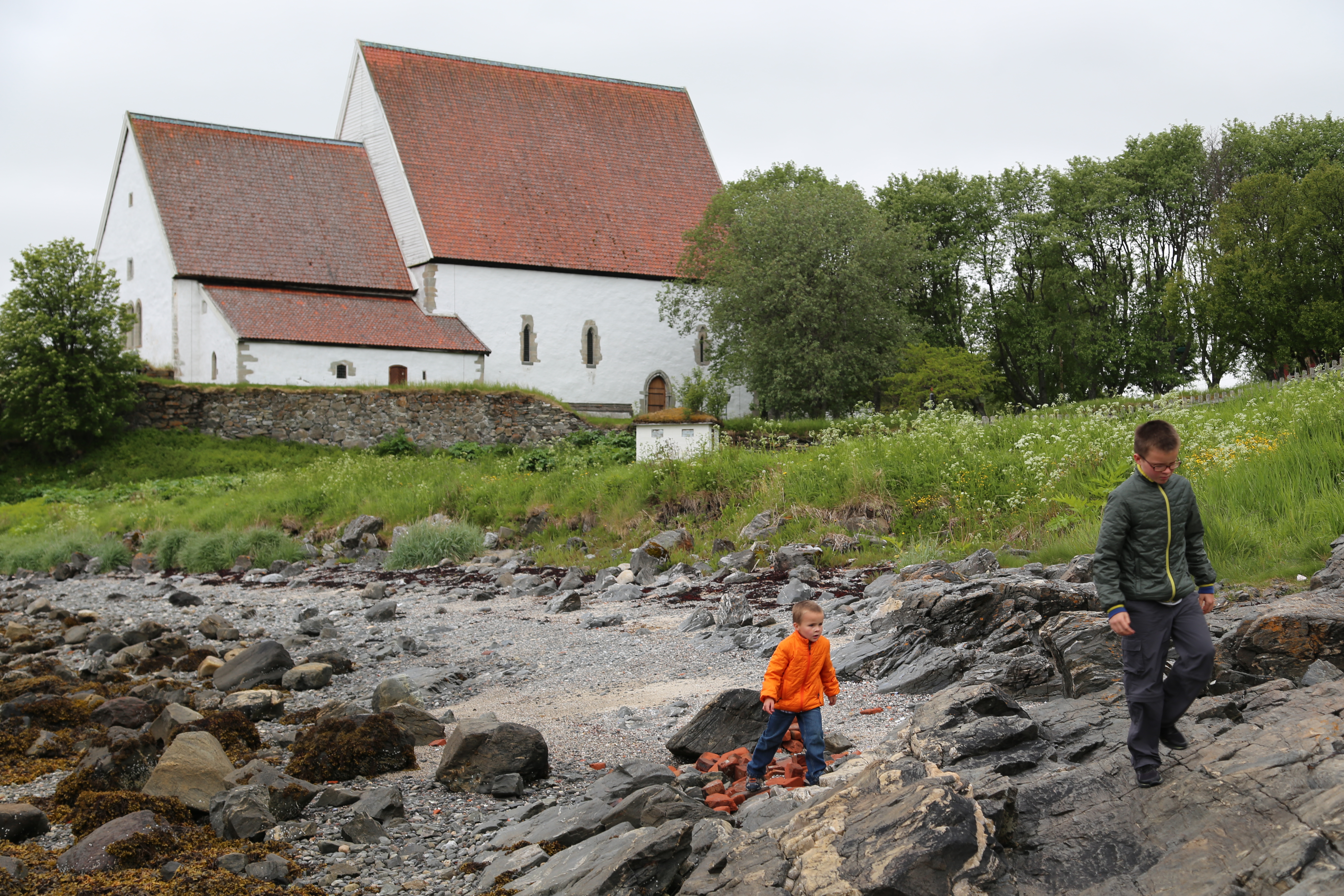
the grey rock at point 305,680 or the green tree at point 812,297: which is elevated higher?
the green tree at point 812,297

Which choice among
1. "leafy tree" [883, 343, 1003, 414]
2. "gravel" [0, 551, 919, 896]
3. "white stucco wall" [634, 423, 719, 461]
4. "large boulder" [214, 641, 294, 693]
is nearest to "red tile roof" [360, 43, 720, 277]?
"leafy tree" [883, 343, 1003, 414]

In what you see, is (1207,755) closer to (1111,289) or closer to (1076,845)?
(1076,845)

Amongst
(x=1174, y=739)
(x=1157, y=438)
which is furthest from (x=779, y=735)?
(x=1157, y=438)

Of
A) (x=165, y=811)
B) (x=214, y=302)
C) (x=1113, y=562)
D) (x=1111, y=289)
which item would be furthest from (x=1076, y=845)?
(x=1111, y=289)

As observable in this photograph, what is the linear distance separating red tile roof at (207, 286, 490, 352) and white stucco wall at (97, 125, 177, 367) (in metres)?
2.42

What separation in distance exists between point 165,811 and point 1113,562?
5.74 m

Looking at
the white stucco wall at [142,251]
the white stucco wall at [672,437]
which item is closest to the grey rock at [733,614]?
the white stucco wall at [672,437]

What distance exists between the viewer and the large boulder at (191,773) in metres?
6.80

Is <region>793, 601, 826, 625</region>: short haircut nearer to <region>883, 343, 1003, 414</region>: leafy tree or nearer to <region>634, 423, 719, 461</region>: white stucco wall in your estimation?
<region>634, 423, 719, 461</region>: white stucco wall

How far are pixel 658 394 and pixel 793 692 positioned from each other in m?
36.4

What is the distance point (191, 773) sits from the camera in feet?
22.8

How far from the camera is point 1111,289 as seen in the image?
45000 millimetres

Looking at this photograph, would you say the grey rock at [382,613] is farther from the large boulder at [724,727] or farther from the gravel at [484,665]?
the large boulder at [724,727]

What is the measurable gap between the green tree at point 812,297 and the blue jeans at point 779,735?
27.2 m
